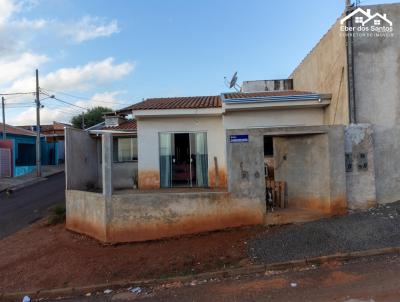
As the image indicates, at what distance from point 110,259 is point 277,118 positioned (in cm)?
707

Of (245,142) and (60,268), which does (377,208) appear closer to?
(245,142)

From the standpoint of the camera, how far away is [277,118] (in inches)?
460

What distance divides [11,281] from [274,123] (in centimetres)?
877

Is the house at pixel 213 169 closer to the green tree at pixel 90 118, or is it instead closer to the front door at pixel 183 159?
Result: the front door at pixel 183 159

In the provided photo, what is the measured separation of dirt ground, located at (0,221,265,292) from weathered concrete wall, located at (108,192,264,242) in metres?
0.25

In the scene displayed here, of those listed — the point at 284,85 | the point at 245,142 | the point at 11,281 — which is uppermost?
the point at 284,85

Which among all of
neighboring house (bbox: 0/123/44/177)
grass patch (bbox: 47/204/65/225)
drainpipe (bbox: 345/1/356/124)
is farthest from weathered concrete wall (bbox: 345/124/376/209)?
neighboring house (bbox: 0/123/44/177)

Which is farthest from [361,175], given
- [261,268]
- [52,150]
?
[52,150]

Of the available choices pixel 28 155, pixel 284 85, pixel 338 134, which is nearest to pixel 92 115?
pixel 28 155

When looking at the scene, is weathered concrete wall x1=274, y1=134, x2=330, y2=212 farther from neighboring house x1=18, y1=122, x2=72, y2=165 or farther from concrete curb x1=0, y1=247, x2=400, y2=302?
neighboring house x1=18, y1=122, x2=72, y2=165

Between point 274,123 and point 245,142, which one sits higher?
point 274,123

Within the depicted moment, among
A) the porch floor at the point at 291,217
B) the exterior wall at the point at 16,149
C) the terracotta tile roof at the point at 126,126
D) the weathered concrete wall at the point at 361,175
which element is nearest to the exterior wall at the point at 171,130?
the terracotta tile roof at the point at 126,126

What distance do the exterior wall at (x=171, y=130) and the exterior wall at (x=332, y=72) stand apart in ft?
12.3

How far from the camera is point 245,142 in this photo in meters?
8.79
